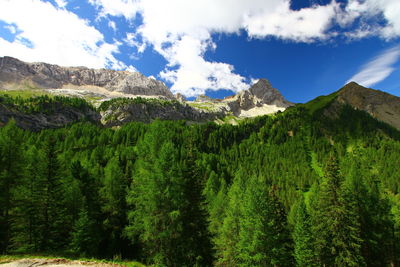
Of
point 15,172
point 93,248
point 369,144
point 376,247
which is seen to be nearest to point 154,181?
point 93,248

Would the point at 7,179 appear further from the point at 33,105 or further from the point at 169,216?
the point at 33,105

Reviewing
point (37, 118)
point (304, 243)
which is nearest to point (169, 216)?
point (304, 243)

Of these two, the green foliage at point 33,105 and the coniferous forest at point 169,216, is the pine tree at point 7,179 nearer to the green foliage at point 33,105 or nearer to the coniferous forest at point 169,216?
the coniferous forest at point 169,216

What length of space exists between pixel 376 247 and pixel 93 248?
4372cm

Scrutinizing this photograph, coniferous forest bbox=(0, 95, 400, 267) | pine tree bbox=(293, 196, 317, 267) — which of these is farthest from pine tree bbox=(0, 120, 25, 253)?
pine tree bbox=(293, 196, 317, 267)

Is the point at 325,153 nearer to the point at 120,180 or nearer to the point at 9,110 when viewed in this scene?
the point at 120,180

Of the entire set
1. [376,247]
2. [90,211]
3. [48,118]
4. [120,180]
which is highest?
[48,118]

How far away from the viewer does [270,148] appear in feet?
504

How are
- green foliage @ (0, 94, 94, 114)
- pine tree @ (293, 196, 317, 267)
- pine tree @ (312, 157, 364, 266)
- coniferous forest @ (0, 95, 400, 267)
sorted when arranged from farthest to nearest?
green foliage @ (0, 94, 94, 114) → pine tree @ (293, 196, 317, 267) → pine tree @ (312, 157, 364, 266) → coniferous forest @ (0, 95, 400, 267)

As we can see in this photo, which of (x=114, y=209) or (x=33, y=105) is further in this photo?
(x=33, y=105)

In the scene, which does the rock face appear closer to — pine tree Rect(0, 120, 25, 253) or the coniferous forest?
the coniferous forest

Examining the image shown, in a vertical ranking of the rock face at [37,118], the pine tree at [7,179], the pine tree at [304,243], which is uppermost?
the rock face at [37,118]

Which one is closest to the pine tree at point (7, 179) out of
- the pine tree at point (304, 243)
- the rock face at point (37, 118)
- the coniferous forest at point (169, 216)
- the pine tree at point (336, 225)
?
the coniferous forest at point (169, 216)

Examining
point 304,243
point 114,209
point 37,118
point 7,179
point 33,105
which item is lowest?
point 304,243
